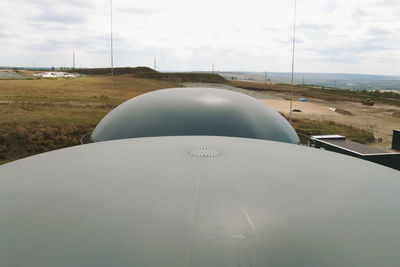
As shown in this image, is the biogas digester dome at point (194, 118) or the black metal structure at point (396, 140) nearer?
the biogas digester dome at point (194, 118)

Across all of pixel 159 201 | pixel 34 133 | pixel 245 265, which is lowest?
pixel 34 133

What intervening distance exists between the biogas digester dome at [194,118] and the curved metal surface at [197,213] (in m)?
5.66

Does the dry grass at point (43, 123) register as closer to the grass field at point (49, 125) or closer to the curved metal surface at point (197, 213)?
the grass field at point (49, 125)

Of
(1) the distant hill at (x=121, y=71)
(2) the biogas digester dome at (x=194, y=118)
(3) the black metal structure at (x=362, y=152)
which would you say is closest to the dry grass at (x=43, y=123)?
(2) the biogas digester dome at (x=194, y=118)

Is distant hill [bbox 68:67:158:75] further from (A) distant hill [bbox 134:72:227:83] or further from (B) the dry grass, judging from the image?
(B) the dry grass

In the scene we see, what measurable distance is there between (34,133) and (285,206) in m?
30.9

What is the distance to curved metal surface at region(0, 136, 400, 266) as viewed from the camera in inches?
164

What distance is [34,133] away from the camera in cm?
3102

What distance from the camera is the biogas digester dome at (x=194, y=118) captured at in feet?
43.2

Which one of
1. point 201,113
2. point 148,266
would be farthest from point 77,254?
point 201,113

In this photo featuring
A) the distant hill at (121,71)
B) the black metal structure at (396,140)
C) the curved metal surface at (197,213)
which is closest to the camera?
the curved metal surface at (197,213)

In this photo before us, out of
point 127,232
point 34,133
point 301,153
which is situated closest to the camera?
point 127,232

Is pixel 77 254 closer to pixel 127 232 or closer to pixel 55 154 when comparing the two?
pixel 127 232

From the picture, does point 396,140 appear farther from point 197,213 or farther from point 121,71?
point 121,71
